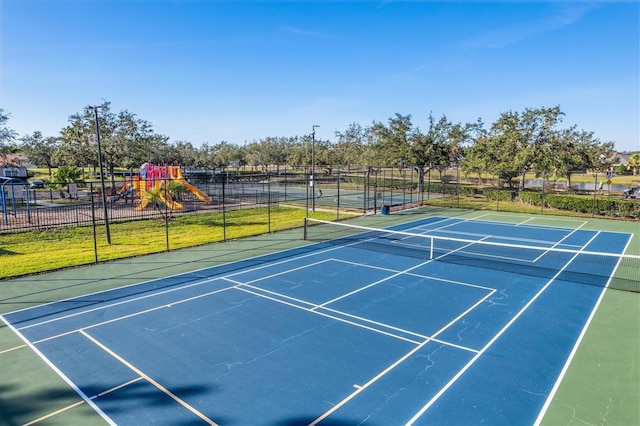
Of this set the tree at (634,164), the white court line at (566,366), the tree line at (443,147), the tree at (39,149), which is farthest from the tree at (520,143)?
the tree at (39,149)

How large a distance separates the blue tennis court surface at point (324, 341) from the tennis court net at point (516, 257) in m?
0.22

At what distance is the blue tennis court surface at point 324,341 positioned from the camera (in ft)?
23.2

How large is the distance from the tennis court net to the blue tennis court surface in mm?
217

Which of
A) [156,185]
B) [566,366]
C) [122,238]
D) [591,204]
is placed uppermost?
[156,185]

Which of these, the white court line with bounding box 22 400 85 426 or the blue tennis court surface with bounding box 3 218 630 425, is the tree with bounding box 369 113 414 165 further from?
the white court line with bounding box 22 400 85 426

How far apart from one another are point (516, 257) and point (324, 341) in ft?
39.9

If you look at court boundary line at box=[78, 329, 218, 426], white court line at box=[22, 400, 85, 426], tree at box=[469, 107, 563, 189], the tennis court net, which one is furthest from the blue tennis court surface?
tree at box=[469, 107, 563, 189]

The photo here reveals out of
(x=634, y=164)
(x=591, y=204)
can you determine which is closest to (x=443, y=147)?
(x=591, y=204)

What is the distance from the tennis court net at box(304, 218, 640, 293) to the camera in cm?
1467

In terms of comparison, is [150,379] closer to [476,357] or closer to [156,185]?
Answer: [476,357]

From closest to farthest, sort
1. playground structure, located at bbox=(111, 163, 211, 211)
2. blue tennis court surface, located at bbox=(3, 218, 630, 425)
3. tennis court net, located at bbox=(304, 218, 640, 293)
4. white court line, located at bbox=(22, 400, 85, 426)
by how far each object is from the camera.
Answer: white court line, located at bbox=(22, 400, 85, 426), blue tennis court surface, located at bbox=(3, 218, 630, 425), tennis court net, located at bbox=(304, 218, 640, 293), playground structure, located at bbox=(111, 163, 211, 211)

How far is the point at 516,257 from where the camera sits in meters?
17.8

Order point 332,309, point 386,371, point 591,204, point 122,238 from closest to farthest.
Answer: point 386,371 < point 332,309 < point 122,238 < point 591,204

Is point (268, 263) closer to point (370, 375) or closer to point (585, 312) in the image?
point (370, 375)
